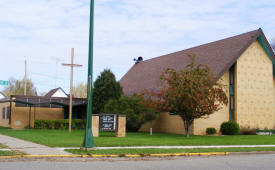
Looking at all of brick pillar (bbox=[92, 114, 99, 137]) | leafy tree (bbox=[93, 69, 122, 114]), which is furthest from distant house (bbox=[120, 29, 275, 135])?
brick pillar (bbox=[92, 114, 99, 137])

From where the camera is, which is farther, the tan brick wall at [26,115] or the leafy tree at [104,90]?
the tan brick wall at [26,115]

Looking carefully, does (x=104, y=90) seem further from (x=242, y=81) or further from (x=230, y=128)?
(x=242, y=81)

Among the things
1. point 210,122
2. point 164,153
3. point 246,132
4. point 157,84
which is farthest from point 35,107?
point 164,153

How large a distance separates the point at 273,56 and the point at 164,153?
76.6 feet

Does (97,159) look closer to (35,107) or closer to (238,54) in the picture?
(238,54)

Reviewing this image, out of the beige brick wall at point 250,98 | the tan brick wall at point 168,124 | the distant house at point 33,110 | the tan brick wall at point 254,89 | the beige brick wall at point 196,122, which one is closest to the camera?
the beige brick wall at point 196,122

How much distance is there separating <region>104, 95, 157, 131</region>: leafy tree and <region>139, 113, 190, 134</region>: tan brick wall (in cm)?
194

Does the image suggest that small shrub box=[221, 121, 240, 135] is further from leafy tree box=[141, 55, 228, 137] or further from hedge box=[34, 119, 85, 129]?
hedge box=[34, 119, 85, 129]

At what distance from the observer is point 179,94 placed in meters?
25.6

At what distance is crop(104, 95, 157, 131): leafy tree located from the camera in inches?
1240

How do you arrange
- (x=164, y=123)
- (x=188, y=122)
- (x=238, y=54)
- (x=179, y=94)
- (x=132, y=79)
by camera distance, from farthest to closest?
1. (x=132, y=79)
2. (x=164, y=123)
3. (x=238, y=54)
4. (x=188, y=122)
5. (x=179, y=94)

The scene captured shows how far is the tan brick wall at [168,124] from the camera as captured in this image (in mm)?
32197

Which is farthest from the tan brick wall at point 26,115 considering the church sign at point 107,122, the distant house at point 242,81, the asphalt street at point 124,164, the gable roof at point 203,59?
the asphalt street at point 124,164

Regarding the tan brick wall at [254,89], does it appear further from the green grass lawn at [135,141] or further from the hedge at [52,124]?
the hedge at [52,124]
